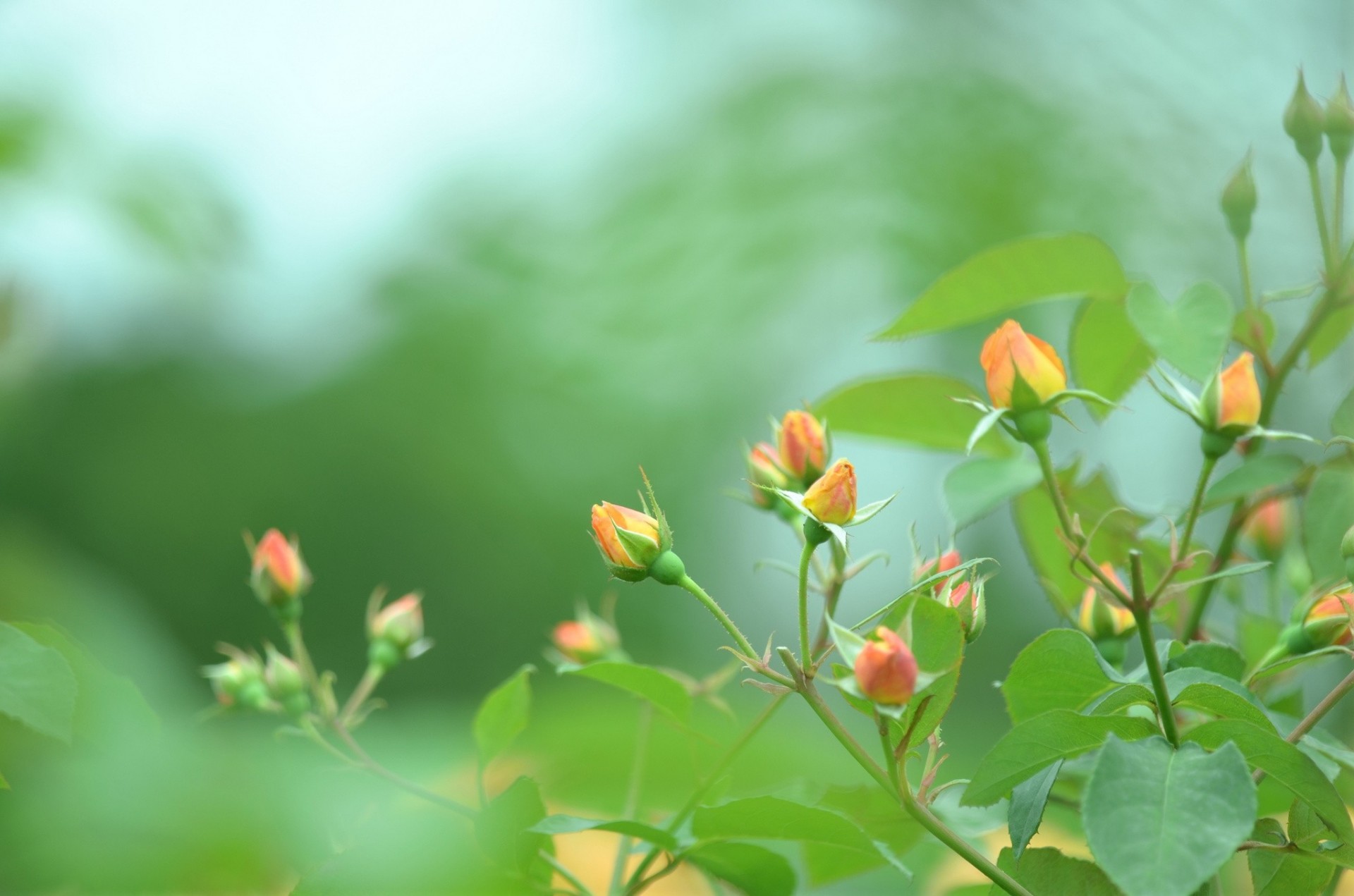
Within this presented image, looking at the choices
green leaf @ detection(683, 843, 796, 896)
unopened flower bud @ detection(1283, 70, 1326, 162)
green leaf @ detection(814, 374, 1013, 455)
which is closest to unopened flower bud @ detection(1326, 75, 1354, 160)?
unopened flower bud @ detection(1283, 70, 1326, 162)

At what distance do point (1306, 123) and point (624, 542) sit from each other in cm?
21

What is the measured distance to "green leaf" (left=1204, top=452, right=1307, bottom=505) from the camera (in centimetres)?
28

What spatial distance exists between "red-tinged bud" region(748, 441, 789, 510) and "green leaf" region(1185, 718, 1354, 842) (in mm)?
111

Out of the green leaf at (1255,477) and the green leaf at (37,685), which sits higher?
the green leaf at (37,685)

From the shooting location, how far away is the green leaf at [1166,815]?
159mm

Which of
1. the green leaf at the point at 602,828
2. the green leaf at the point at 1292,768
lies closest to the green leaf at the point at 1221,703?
the green leaf at the point at 1292,768

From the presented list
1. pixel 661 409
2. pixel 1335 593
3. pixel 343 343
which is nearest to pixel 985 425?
pixel 1335 593

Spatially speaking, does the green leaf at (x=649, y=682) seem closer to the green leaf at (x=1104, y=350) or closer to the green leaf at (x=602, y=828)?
the green leaf at (x=602, y=828)

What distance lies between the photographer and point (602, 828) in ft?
0.74

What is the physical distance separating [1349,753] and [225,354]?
2.81m

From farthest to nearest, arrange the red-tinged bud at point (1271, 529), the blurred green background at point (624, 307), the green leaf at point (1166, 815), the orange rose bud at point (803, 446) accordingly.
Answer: the blurred green background at point (624, 307) < the red-tinged bud at point (1271, 529) < the orange rose bud at point (803, 446) < the green leaf at point (1166, 815)

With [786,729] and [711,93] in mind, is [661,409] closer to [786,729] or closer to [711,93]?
[711,93]

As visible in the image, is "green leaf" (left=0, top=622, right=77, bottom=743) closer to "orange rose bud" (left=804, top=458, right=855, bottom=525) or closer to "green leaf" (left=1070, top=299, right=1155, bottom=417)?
"orange rose bud" (left=804, top=458, right=855, bottom=525)

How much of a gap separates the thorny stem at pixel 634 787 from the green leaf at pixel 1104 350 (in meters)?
0.15
